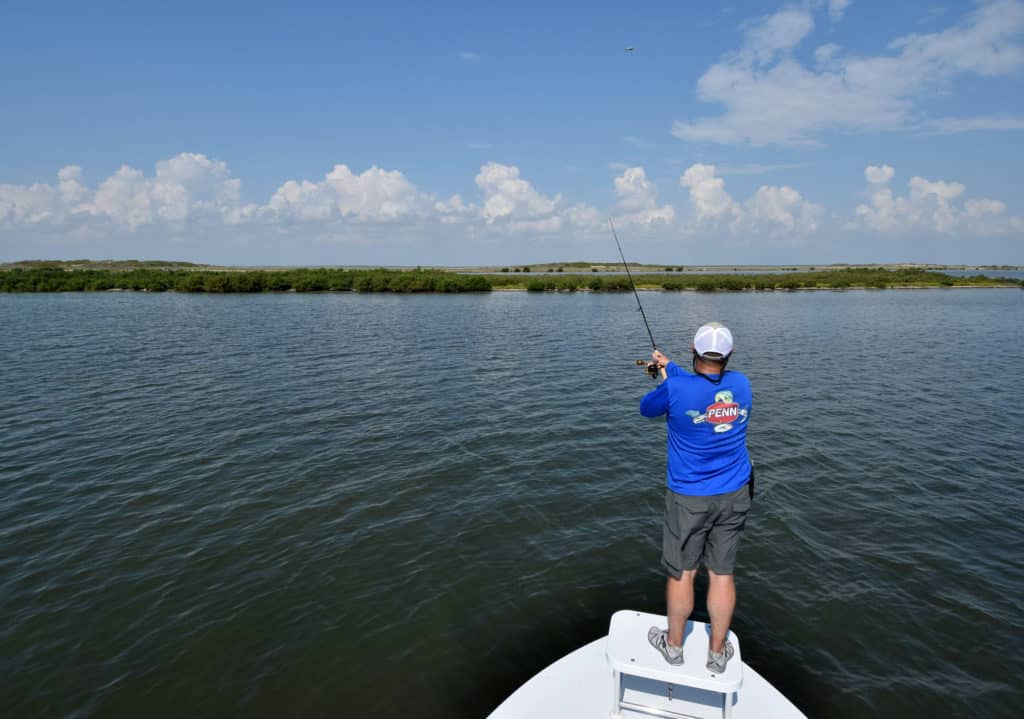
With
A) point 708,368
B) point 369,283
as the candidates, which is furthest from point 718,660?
point 369,283

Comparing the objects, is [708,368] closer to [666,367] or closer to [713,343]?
[713,343]

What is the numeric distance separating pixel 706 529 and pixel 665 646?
4.01 ft

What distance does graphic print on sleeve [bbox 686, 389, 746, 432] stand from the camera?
4836mm

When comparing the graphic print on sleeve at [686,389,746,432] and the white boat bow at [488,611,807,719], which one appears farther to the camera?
the graphic print on sleeve at [686,389,746,432]

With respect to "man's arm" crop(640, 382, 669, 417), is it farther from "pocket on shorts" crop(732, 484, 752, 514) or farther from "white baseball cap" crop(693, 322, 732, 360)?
"pocket on shorts" crop(732, 484, 752, 514)

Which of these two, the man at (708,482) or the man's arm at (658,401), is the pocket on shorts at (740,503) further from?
the man's arm at (658,401)

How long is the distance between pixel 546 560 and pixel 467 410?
9.87 meters

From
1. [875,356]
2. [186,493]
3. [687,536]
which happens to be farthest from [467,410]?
[875,356]

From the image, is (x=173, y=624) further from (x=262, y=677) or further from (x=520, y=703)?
(x=520, y=703)

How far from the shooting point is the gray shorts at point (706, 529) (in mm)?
4926

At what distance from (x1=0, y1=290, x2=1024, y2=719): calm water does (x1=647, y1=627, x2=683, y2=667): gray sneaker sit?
8.27ft

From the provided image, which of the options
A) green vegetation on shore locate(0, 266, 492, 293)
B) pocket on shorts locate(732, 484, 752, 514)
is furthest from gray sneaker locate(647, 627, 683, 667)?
green vegetation on shore locate(0, 266, 492, 293)

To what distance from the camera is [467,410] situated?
18.9 meters

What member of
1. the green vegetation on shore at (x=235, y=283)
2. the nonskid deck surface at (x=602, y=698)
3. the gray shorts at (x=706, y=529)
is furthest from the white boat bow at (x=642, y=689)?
the green vegetation on shore at (x=235, y=283)
